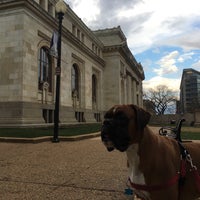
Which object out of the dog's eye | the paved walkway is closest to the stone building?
the paved walkway

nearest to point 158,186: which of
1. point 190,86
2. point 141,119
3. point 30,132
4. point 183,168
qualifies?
point 183,168

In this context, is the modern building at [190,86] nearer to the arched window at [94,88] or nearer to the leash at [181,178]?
the arched window at [94,88]

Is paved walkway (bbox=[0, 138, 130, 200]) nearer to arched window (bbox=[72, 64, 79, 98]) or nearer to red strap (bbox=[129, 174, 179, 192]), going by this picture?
red strap (bbox=[129, 174, 179, 192])

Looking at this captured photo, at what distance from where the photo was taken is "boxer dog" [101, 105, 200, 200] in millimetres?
2922

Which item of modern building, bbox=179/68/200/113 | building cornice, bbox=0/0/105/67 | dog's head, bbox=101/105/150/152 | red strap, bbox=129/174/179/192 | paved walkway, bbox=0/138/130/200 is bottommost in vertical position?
paved walkway, bbox=0/138/130/200

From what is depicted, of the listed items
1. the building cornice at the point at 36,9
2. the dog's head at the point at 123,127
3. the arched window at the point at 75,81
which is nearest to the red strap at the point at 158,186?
the dog's head at the point at 123,127

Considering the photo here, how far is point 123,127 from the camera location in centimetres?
291

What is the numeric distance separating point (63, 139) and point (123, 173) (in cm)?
802

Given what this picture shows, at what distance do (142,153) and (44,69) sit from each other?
25.9m

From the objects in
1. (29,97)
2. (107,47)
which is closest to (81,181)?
(29,97)

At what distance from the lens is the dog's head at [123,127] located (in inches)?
114

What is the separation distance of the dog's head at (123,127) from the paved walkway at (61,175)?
8.53 ft

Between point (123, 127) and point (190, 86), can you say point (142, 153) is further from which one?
point (190, 86)

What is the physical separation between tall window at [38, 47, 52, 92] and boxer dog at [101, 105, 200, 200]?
24.5m
